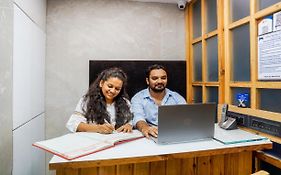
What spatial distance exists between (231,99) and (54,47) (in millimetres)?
1981

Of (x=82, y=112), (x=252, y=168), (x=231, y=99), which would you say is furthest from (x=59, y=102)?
(x=252, y=168)

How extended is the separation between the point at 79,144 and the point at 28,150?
941mm

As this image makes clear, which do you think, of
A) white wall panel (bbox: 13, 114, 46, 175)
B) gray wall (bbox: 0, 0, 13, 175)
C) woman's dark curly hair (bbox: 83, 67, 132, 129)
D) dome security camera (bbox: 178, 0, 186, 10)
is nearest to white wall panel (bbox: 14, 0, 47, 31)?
gray wall (bbox: 0, 0, 13, 175)

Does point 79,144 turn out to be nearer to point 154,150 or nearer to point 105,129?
point 105,129

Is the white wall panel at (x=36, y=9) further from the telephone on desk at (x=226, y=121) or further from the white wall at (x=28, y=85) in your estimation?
the telephone on desk at (x=226, y=121)

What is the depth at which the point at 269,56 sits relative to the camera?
4.89 ft

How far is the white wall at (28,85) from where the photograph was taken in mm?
1548

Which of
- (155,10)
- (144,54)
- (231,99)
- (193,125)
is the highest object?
(155,10)

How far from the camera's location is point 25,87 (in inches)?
69.3

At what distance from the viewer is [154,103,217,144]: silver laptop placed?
48.4 inches

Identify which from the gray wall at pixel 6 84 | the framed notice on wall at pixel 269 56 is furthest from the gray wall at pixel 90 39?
the framed notice on wall at pixel 269 56

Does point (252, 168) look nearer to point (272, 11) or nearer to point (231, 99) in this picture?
point (231, 99)

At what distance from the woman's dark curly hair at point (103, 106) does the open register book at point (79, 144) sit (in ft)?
1.16

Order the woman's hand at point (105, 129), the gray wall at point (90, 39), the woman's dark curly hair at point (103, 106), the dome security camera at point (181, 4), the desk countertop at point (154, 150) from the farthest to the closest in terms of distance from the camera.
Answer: the dome security camera at point (181, 4) < the gray wall at point (90, 39) < the woman's dark curly hair at point (103, 106) < the woman's hand at point (105, 129) < the desk countertop at point (154, 150)
